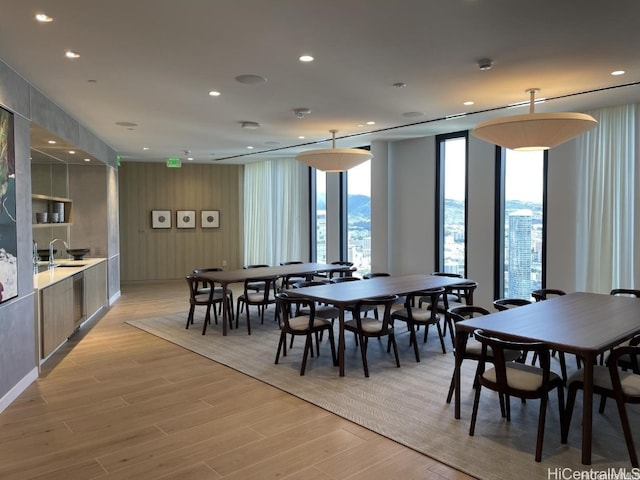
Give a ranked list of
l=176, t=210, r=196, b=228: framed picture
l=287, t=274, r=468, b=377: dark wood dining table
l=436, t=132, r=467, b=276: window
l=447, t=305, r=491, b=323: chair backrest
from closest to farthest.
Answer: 1. l=447, t=305, r=491, b=323: chair backrest
2. l=287, t=274, r=468, b=377: dark wood dining table
3. l=436, t=132, r=467, b=276: window
4. l=176, t=210, r=196, b=228: framed picture

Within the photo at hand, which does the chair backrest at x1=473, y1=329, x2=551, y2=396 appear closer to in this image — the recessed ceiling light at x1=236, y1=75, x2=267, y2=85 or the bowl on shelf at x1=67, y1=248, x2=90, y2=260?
the recessed ceiling light at x1=236, y1=75, x2=267, y2=85

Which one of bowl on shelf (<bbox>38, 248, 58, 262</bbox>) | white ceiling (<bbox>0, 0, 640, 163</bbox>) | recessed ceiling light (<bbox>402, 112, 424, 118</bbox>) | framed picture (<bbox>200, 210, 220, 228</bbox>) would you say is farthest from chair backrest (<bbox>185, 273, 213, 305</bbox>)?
framed picture (<bbox>200, 210, 220, 228</bbox>)

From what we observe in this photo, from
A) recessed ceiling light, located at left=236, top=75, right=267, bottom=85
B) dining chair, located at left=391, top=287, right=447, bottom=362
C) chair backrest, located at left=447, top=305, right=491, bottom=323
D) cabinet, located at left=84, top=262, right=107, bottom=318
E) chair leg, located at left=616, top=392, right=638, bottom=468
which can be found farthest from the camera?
cabinet, located at left=84, top=262, right=107, bottom=318

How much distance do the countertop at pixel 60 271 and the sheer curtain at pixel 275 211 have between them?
14.7ft

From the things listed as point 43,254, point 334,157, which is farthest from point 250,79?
point 43,254

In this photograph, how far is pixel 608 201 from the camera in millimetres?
5930

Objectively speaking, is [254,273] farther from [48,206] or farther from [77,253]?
[48,206]

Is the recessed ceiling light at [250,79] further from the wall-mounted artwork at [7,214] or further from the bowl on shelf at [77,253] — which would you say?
the bowl on shelf at [77,253]

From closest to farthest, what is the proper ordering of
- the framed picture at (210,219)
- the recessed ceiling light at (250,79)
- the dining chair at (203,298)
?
1. the recessed ceiling light at (250,79)
2. the dining chair at (203,298)
3. the framed picture at (210,219)

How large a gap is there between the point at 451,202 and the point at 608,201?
253cm

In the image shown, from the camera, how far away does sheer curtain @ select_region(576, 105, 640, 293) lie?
5762 mm


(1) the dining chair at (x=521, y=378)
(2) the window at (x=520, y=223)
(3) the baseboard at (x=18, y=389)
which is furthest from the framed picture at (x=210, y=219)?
(1) the dining chair at (x=521, y=378)

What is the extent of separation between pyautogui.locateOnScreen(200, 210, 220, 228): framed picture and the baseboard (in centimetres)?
793

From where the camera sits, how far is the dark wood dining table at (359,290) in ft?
15.3
